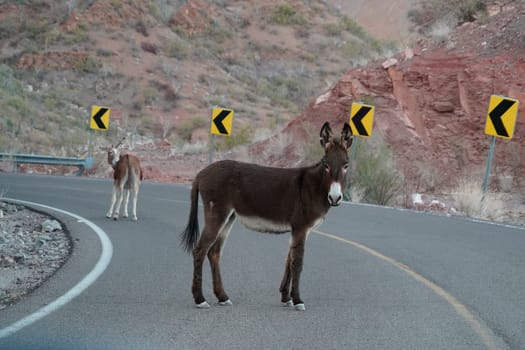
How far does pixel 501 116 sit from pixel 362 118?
4182 mm

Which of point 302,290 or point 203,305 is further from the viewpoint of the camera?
point 302,290

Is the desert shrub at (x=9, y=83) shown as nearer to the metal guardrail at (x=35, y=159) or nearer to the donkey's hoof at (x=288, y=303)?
the metal guardrail at (x=35, y=159)

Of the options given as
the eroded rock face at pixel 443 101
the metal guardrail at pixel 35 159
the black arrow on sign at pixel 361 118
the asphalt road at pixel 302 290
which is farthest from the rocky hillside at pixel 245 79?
the asphalt road at pixel 302 290

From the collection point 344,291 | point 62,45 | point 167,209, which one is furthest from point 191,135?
point 344,291

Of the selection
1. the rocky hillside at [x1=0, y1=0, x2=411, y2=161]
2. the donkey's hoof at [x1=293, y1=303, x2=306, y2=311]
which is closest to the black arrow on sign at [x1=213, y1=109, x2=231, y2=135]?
the rocky hillside at [x1=0, y1=0, x2=411, y2=161]

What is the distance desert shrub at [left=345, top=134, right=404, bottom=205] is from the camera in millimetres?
23609

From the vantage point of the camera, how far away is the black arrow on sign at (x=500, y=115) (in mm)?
20625

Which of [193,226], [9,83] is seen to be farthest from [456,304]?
[9,83]

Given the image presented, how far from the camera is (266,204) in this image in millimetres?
7945

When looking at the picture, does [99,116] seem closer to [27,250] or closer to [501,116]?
[501,116]

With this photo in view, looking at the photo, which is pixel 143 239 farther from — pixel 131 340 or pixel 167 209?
pixel 131 340

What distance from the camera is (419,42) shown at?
3475 cm

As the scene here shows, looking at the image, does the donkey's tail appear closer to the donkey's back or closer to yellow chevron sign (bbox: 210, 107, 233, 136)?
the donkey's back

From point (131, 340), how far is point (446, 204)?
721 inches
